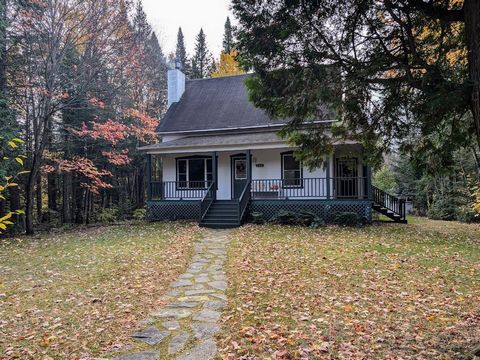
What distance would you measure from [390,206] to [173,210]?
10565 millimetres

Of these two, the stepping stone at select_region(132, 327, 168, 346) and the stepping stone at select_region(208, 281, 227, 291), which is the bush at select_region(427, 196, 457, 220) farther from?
the stepping stone at select_region(132, 327, 168, 346)

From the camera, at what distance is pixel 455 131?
4852 millimetres

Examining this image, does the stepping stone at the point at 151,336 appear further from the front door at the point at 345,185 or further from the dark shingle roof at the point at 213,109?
the dark shingle roof at the point at 213,109

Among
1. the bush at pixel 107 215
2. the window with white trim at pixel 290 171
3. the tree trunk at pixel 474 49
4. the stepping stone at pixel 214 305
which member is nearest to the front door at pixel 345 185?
the window with white trim at pixel 290 171

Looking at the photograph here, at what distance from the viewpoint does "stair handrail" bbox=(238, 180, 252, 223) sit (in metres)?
14.7

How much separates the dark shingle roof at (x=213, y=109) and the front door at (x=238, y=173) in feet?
5.60

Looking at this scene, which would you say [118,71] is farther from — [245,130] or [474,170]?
[474,170]

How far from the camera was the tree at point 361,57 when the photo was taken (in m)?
4.63

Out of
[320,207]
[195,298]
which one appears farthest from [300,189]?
[195,298]

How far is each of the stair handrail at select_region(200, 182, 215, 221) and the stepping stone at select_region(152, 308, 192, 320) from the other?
380 inches

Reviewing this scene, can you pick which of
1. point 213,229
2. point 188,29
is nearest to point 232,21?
point 213,229

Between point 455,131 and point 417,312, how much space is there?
2.58m

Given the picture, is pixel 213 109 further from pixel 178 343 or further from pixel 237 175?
pixel 178 343

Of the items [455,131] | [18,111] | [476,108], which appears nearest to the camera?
[476,108]
